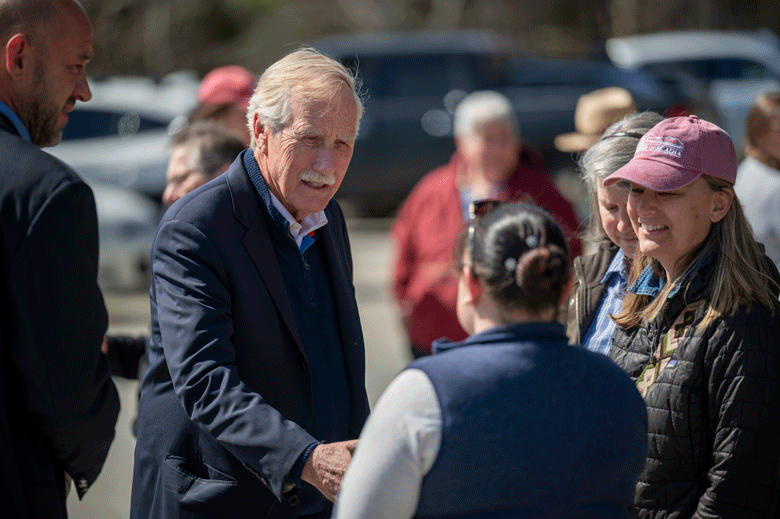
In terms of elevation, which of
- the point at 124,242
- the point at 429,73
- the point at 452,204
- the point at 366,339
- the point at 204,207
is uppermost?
the point at 429,73

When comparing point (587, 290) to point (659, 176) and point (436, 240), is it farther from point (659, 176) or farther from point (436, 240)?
point (436, 240)

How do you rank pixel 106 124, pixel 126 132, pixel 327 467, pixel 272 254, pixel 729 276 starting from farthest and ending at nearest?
pixel 106 124 < pixel 126 132 < pixel 272 254 < pixel 729 276 < pixel 327 467

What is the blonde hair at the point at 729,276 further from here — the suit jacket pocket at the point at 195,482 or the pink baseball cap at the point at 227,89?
the pink baseball cap at the point at 227,89

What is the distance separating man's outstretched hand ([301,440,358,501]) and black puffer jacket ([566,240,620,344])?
3.28ft

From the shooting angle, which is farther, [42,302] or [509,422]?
[42,302]

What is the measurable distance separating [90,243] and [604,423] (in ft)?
4.38

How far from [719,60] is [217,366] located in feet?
47.6

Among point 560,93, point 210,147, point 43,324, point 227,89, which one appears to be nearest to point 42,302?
point 43,324

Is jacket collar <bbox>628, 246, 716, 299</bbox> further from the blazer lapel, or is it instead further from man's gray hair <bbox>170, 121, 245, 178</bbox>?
man's gray hair <bbox>170, 121, 245, 178</bbox>

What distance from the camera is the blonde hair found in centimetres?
217

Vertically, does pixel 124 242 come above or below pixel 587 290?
below

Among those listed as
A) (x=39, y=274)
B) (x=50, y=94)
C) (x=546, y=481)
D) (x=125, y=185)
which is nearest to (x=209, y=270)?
(x=39, y=274)

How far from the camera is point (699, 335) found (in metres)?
2.16

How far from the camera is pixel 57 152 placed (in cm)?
1081
